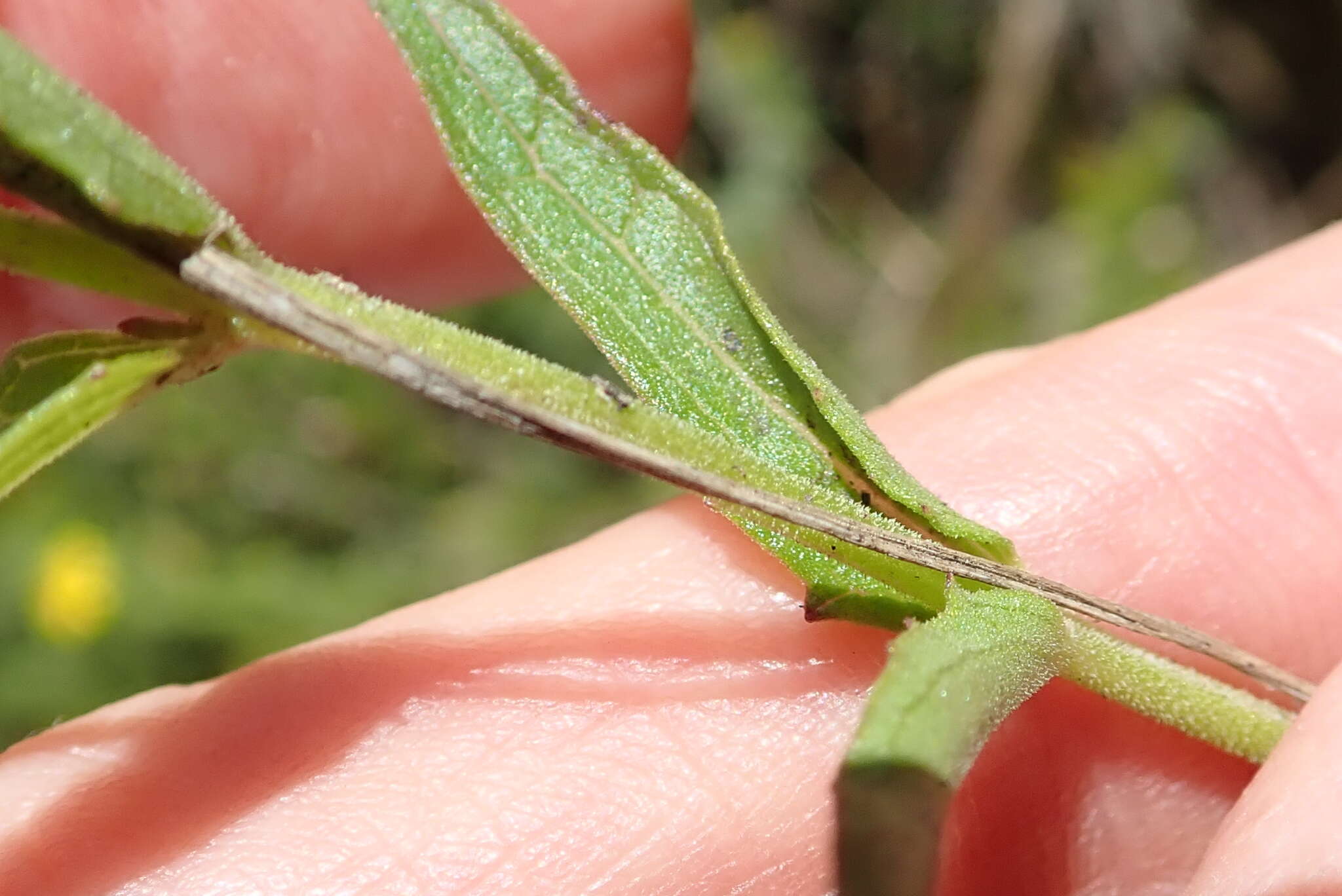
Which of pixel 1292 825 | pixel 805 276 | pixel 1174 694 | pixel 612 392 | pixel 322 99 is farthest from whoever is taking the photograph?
pixel 805 276

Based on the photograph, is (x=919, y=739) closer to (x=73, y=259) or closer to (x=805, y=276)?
(x=73, y=259)

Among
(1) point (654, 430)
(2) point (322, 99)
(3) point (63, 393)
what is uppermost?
(2) point (322, 99)

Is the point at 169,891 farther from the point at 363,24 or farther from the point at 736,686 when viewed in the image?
the point at 363,24

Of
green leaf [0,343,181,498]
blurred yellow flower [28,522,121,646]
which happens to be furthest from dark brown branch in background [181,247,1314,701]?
blurred yellow flower [28,522,121,646]

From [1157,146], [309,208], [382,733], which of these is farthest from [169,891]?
[1157,146]

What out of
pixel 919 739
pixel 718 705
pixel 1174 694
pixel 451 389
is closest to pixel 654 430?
pixel 451 389

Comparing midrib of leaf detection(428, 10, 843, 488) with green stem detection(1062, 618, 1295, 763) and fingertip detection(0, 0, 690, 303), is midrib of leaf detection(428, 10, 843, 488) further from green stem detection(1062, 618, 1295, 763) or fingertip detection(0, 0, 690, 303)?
fingertip detection(0, 0, 690, 303)

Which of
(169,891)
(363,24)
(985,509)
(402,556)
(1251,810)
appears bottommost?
(1251,810)

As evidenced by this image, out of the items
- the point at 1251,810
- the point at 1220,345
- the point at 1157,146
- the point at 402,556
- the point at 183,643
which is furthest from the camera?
the point at 1157,146
